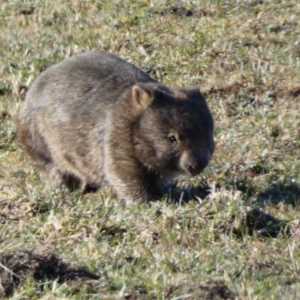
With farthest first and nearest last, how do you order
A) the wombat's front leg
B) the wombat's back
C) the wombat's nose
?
1. the wombat's back
2. the wombat's front leg
3. the wombat's nose

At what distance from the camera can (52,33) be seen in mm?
10344

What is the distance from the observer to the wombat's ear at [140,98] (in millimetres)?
6945

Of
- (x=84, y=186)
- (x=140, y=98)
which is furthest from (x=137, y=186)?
(x=84, y=186)

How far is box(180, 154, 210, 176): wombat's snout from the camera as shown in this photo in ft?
22.0

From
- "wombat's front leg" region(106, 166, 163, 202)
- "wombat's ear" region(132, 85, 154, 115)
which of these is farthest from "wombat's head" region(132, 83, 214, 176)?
"wombat's front leg" region(106, 166, 163, 202)

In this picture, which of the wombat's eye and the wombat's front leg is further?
the wombat's front leg

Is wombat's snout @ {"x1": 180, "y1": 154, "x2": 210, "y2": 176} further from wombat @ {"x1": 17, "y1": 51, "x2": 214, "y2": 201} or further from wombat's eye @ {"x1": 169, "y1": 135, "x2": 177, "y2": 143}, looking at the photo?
wombat's eye @ {"x1": 169, "y1": 135, "x2": 177, "y2": 143}

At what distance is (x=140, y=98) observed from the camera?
276 inches

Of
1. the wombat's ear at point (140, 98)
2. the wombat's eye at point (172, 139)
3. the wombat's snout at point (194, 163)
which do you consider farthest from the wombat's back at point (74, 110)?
the wombat's snout at point (194, 163)

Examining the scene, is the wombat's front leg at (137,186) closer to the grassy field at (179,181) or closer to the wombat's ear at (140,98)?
the grassy field at (179,181)

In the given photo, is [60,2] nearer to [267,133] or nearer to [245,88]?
[245,88]

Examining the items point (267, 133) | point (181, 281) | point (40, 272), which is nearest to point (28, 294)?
point (40, 272)

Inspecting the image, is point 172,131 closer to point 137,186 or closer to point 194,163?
point 194,163

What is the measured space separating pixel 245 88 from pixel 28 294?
14.4ft
